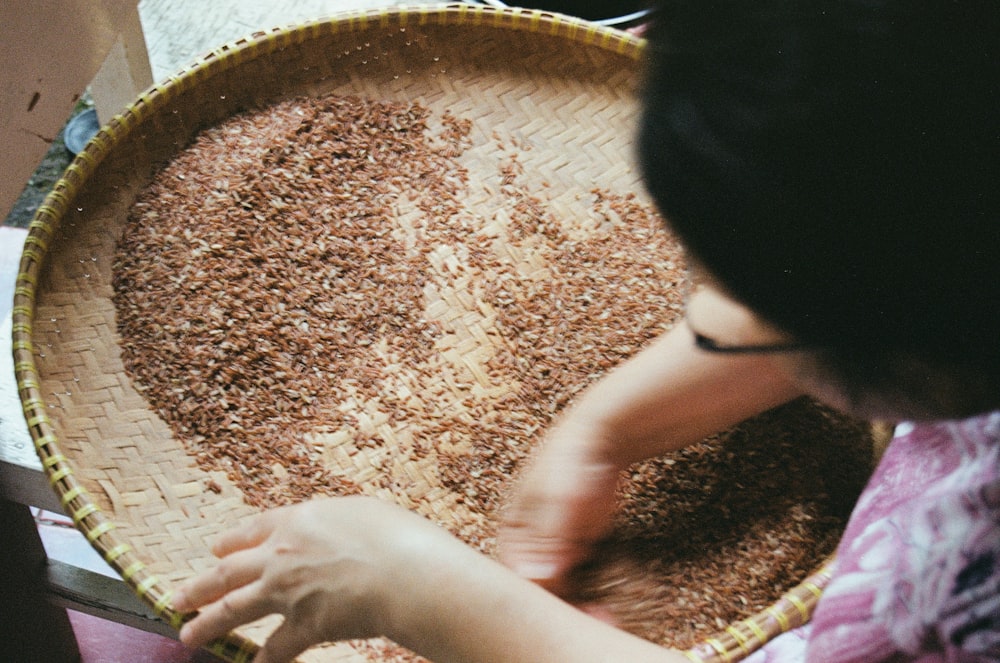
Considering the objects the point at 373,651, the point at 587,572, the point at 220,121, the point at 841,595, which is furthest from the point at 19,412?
the point at 841,595

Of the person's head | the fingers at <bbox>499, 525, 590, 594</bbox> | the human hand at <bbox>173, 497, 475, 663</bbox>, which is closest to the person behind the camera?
the person's head

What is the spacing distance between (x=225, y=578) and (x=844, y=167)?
512 millimetres

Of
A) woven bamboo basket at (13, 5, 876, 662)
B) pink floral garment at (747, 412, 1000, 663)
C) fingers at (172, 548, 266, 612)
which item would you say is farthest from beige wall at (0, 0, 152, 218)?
pink floral garment at (747, 412, 1000, 663)

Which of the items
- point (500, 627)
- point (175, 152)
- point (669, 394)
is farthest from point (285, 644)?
point (175, 152)

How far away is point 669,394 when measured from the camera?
78 centimetres

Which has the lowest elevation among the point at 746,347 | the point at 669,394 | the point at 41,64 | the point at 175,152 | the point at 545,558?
the point at 545,558

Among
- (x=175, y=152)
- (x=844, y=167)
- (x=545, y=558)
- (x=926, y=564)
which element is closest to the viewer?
(x=844, y=167)

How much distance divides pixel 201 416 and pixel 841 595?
62 centimetres

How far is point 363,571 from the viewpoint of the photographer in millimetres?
605

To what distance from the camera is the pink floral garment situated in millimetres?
516

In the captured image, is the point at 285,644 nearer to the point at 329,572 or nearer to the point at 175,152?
the point at 329,572

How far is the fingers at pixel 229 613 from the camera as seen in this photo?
62 cm

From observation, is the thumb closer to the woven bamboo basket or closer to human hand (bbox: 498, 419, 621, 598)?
the woven bamboo basket

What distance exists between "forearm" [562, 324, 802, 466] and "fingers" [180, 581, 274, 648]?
1.04ft
